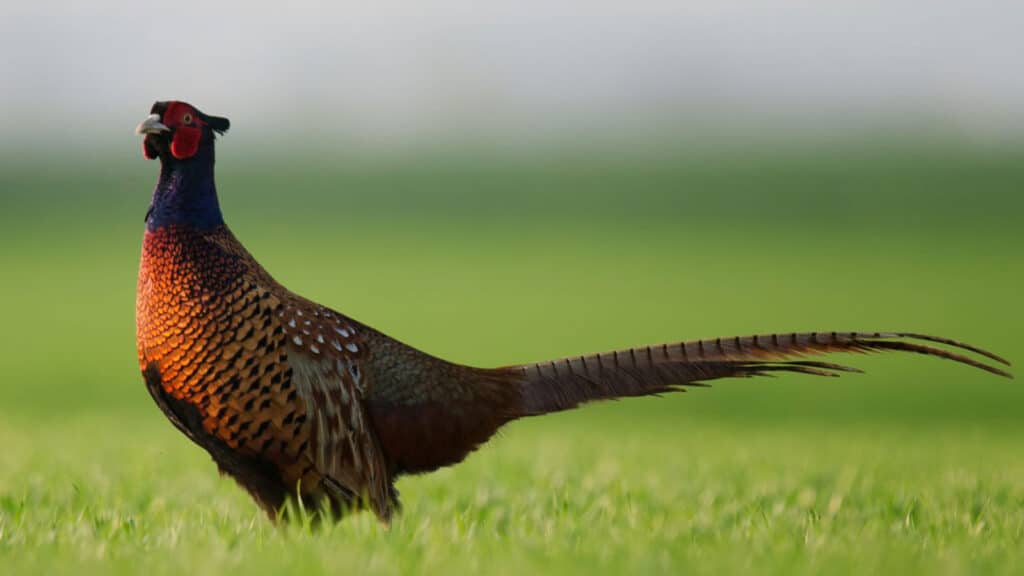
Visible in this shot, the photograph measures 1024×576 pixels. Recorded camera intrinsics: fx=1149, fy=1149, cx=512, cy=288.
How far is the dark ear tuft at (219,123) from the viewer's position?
16.1 feet

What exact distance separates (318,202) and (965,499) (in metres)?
27.9

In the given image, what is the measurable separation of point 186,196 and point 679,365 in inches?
84.1

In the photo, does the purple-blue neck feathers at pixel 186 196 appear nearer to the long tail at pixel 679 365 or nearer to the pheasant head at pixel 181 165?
the pheasant head at pixel 181 165

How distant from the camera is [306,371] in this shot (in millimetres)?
4543

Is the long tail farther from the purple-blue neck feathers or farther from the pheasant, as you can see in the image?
the purple-blue neck feathers

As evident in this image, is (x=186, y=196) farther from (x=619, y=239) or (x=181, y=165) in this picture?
(x=619, y=239)

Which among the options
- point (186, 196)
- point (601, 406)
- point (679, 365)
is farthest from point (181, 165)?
point (601, 406)

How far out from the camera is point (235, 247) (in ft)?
15.6

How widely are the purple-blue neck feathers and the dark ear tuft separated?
122 mm

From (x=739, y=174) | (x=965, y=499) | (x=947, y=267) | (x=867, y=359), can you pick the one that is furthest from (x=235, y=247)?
(x=739, y=174)

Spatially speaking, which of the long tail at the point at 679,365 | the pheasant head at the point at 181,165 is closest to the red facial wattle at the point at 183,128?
the pheasant head at the point at 181,165

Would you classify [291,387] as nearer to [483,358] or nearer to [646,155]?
[483,358]

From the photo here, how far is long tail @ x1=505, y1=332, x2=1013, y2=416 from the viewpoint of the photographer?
4.51 meters

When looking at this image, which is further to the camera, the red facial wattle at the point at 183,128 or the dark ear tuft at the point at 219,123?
the dark ear tuft at the point at 219,123
